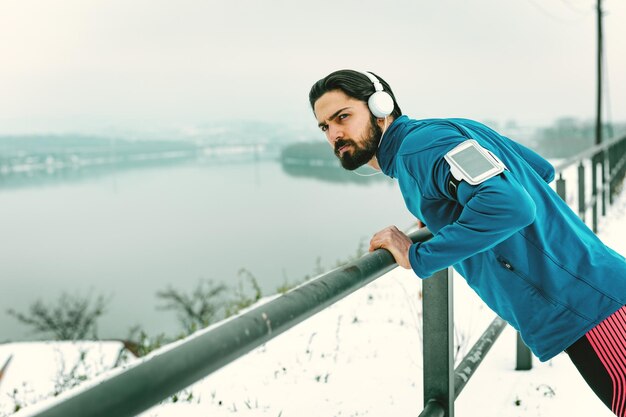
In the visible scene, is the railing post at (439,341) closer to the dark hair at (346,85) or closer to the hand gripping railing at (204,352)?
the hand gripping railing at (204,352)

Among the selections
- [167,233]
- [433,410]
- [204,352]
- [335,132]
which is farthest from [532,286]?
[167,233]

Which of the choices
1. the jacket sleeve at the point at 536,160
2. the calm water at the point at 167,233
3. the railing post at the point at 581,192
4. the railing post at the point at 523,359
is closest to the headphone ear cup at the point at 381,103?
the jacket sleeve at the point at 536,160

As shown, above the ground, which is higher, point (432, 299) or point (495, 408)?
point (432, 299)

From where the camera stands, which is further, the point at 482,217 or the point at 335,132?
the point at 335,132

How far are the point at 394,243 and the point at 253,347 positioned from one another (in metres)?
0.69

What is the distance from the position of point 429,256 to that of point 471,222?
14cm

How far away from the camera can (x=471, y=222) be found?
51.6 inches

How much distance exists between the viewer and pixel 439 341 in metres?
1.67

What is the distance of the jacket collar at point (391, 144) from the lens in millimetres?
1596

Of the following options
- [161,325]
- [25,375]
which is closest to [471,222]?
[25,375]

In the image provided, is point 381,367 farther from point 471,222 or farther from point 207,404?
point 471,222

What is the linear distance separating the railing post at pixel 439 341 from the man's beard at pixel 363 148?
0.38 meters

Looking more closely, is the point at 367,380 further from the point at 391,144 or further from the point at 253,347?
the point at 253,347

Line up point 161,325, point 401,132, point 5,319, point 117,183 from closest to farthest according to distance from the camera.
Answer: point 401,132, point 161,325, point 5,319, point 117,183
